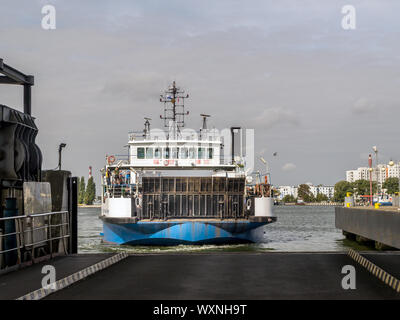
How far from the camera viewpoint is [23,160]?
Result: 500 inches

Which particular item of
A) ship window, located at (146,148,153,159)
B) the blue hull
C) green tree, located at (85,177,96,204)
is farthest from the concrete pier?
green tree, located at (85,177,96,204)

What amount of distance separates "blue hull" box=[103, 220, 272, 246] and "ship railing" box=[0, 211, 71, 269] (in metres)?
16.2

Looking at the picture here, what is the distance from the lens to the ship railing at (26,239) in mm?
10609

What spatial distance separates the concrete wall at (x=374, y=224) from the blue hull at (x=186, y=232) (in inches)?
244

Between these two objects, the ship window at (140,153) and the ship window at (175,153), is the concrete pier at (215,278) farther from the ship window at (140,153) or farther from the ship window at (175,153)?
the ship window at (140,153)

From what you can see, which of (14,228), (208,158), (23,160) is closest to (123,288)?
(14,228)

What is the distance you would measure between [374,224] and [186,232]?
1032cm

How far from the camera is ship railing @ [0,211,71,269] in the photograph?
10609 mm

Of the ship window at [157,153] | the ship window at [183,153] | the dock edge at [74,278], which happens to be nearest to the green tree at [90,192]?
the ship window at [157,153]

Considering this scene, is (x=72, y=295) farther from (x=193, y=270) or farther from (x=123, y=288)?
(x=193, y=270)

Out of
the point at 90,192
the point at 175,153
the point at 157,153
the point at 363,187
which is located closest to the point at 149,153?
the point at 157,153

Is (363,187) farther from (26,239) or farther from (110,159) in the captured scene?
(26,239)

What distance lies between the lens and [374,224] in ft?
96.2

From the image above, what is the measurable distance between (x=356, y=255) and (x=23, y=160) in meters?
8.05
